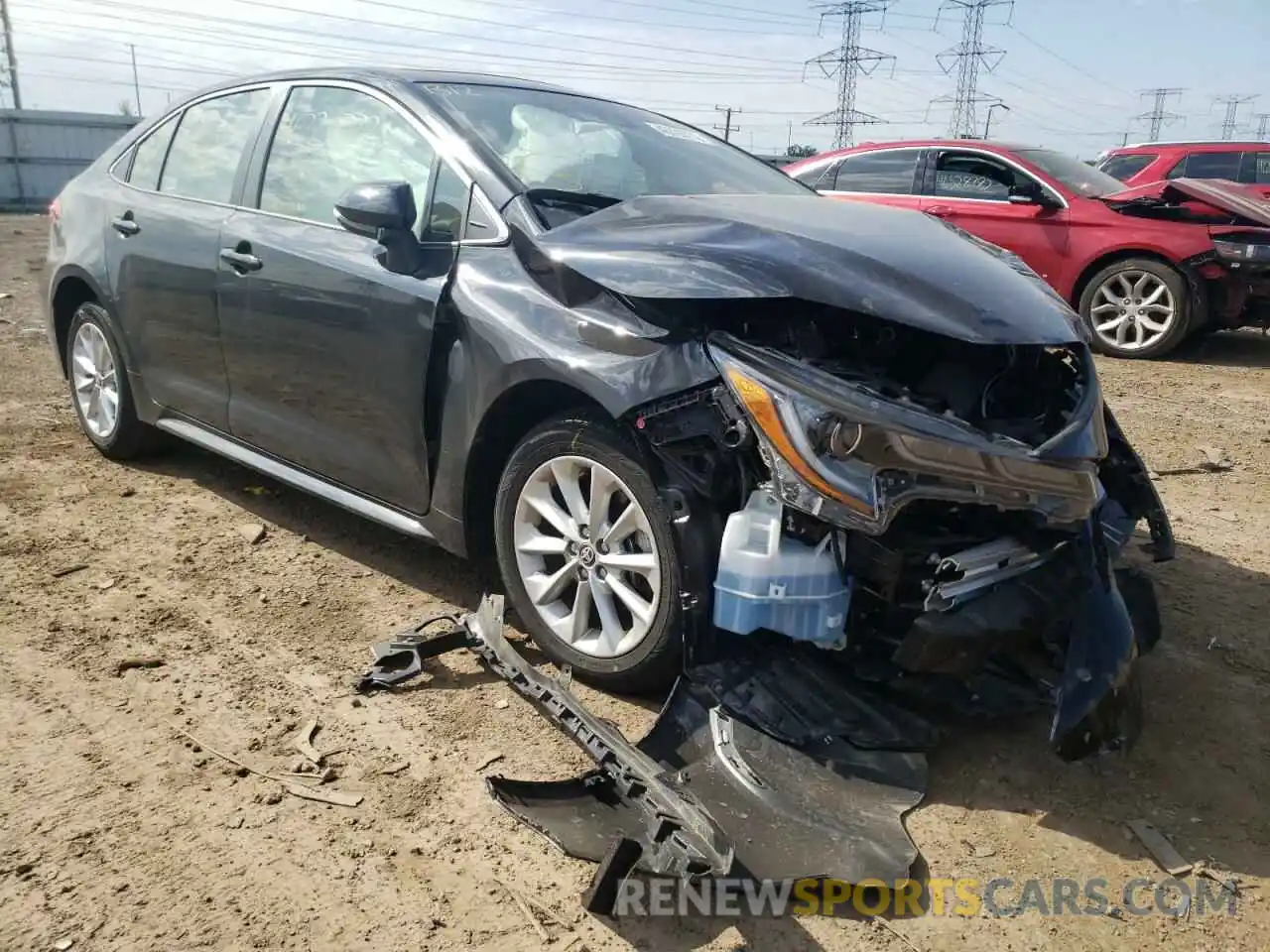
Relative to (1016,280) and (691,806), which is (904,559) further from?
(1016,280)

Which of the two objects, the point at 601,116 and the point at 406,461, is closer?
the point at 406,461

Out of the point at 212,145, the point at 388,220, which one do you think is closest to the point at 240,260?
the point at 212,145

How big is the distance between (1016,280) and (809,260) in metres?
0.70

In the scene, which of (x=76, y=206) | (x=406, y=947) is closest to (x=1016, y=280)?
(x=406, y=947)

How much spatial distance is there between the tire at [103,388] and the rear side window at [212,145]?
0.80m

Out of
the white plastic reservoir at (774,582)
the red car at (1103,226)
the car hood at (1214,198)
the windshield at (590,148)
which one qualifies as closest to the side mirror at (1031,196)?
the red car at (1103,226)

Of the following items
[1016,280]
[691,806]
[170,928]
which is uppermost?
[1016,280]

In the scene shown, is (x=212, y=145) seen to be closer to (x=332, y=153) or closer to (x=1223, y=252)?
(x=332, y=153)

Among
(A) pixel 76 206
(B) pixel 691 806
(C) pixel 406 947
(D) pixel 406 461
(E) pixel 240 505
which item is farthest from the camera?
(A) pixel 76 206

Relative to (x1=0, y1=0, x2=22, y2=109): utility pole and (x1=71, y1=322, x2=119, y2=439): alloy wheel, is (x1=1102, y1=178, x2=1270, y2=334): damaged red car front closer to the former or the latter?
(x1=71, y1=322, x2=119, y2=439): alloy wheel

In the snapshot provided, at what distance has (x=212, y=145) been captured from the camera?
4145mm

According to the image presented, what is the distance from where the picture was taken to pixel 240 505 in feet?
14.5

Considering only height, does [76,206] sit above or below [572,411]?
above

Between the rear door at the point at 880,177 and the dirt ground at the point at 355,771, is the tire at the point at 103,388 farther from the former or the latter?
the rear door at the point at 880,177
